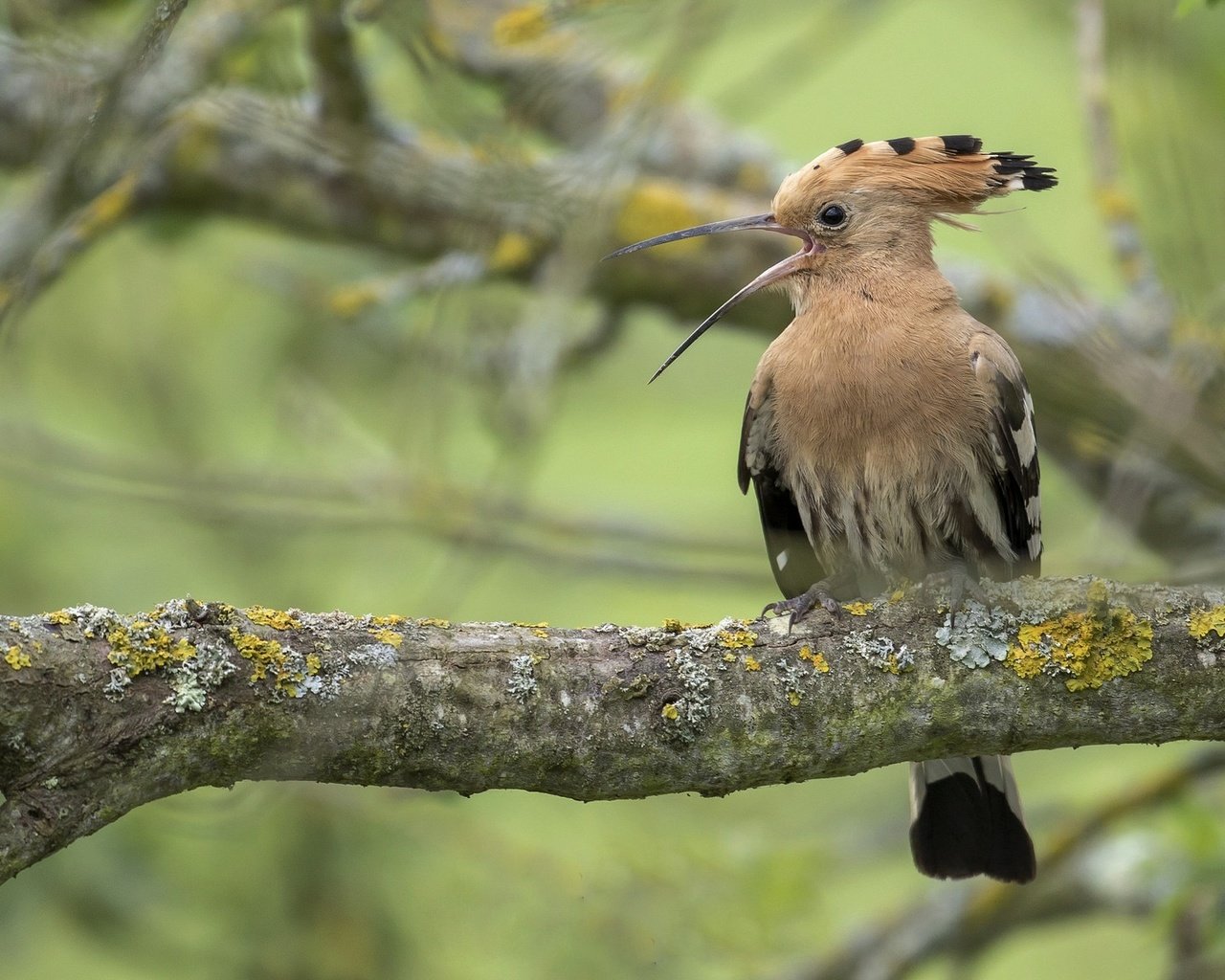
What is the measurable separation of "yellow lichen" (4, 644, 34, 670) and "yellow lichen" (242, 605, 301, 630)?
0.39m

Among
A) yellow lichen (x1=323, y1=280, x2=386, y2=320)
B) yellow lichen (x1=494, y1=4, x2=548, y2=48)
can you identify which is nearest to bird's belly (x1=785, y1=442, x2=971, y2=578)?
yellow lichen (x1=494, y1=4, x2=548, y2=48)

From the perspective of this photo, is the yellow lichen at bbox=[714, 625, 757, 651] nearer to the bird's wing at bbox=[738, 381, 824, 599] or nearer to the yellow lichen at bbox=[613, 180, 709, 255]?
the bird's wing at bbox=[738, 381, 824, 599]

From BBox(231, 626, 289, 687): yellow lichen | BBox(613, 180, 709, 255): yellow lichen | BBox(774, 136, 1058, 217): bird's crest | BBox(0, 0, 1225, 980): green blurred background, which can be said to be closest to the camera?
BBox(231, 626, 289, 687): yellow lichen

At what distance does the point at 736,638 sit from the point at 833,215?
62.4 inches

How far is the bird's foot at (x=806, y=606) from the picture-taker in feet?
9.56

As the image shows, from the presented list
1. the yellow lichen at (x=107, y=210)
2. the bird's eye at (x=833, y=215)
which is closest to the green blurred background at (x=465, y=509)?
the bird's eye at (x=833, y=215)

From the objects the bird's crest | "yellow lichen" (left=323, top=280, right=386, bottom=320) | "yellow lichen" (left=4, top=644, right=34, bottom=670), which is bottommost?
"yellow lichen" (left=323, top=280, right=386, bottom=320)

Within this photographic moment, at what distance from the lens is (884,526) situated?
3.62 metres

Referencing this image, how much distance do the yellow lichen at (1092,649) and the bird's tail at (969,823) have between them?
0.96 metres

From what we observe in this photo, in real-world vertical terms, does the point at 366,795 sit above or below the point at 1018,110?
below

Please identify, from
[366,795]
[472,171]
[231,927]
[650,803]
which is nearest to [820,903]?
[650,803]

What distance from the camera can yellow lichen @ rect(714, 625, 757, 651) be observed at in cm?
275

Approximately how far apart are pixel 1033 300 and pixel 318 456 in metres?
2.66

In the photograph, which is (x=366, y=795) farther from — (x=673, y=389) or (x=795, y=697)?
(x=795, y=697)
